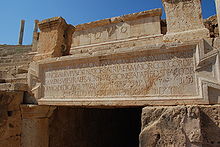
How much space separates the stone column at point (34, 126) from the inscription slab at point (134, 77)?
0.77 feet

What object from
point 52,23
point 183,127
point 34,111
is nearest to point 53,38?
point 52,23

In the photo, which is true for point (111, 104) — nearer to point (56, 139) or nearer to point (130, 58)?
point (130, 58)

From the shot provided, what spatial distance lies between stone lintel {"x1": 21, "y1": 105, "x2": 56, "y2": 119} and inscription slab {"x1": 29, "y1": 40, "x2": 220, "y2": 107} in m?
0.17

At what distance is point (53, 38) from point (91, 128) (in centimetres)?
241

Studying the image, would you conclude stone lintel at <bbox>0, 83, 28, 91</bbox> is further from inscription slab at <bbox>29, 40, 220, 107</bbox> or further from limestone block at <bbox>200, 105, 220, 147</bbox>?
limestone block at <bbox>200, 105, 220, 147</bbox>

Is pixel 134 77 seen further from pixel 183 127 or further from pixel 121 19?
pixel 121 19

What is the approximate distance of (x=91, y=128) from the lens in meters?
4.37

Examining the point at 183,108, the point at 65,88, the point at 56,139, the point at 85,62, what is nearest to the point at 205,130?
the point at 183,108

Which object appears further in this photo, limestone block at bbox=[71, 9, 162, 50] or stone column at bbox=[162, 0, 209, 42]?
limestone block at bbox=[71, 9, 162, 50]

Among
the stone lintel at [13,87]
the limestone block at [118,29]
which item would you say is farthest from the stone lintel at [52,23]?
the limestone block at [118,29]

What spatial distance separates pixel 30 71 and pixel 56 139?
142 centimetres

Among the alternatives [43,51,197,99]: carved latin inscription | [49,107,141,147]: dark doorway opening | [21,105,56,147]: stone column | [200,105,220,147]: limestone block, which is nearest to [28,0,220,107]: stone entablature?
[43,51,197,99]: carved latin inscription

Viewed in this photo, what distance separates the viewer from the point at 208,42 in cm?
209

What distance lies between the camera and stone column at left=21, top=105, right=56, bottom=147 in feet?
10.1
